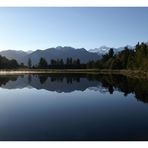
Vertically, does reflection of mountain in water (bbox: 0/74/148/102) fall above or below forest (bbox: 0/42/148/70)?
below

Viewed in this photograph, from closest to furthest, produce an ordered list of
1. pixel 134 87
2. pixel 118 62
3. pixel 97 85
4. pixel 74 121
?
pixel 74 121
pixel 134 87
pixel 97 85
pixel 118 62

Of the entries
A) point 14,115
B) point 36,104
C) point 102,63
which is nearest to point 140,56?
point 102,63

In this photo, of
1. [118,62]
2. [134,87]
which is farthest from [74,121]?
[118,62]

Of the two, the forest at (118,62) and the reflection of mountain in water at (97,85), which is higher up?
the forest at (118,62)

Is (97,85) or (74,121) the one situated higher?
(74,121)

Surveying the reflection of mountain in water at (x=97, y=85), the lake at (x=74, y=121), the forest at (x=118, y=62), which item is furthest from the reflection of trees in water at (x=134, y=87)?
the forest at (x=118, y=62)

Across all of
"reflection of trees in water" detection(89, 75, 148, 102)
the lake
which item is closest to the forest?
"reflection of trees in water" detection(89, 75, 148, 102)

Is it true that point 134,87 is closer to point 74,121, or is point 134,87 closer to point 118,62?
point 74,121

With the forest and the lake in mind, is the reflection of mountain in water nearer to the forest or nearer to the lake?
the lake

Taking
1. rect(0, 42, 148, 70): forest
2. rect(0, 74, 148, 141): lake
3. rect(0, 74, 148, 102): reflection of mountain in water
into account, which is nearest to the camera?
rect(0, 74, 148, 141): lake

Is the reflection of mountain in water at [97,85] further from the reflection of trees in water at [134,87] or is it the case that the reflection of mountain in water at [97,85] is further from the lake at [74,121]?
the lake at [74,121]

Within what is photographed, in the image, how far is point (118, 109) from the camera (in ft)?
69.4

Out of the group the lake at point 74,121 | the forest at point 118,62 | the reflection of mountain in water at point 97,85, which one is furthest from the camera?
the forest at point 118,62
